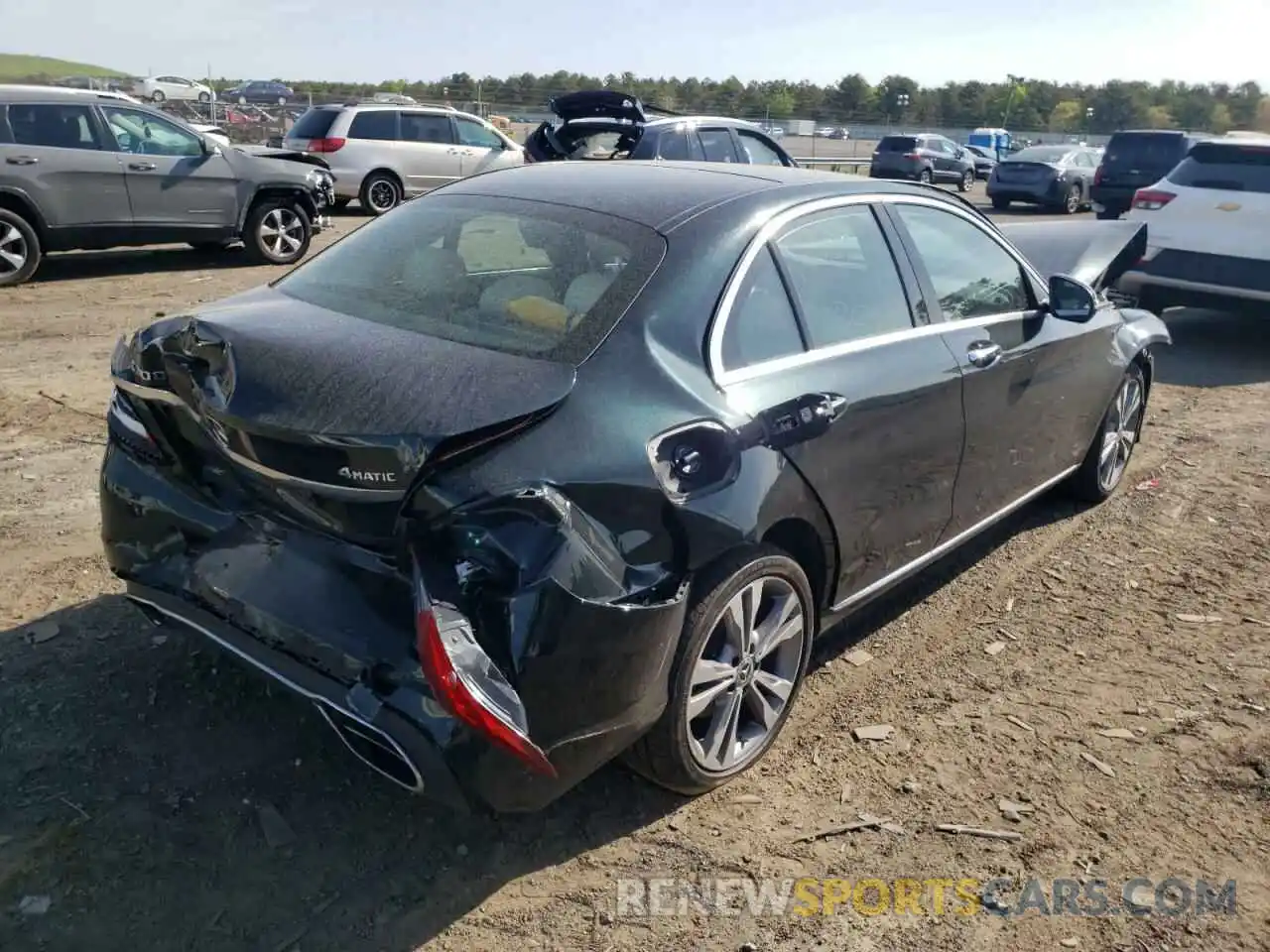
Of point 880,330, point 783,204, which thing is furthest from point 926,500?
point 783,204

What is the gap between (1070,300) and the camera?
15.3 feet

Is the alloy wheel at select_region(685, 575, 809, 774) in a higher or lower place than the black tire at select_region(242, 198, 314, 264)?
higher

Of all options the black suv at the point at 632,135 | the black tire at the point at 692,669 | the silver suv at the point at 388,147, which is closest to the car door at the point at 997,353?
the black tire at the point at 692,669

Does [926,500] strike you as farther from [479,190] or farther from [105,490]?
[105,490]

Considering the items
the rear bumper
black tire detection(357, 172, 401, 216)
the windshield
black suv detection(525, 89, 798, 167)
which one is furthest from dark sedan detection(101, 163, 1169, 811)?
the windshield

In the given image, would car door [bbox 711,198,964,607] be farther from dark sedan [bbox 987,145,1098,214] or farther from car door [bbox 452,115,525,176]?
dark sedan [bbox 987,145,1098,214]

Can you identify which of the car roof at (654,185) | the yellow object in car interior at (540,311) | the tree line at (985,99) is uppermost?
the car roof at (654,185)

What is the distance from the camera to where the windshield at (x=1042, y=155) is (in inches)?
918

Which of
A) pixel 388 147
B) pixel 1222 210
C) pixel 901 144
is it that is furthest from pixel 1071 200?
pixel 1222 210

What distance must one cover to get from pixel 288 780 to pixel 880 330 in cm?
235

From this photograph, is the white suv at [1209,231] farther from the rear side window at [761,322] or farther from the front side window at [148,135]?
the front side window at [148,135]

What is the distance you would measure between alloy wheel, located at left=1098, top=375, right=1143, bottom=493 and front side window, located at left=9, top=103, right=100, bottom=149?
963 centimetres

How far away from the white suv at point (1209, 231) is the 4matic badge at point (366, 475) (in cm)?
840

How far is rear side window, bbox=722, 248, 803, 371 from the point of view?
3092mm
